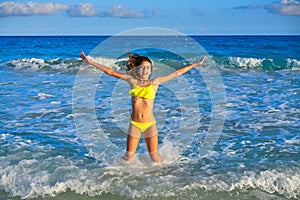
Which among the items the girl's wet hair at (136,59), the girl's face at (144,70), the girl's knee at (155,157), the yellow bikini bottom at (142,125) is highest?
the girl's wet hair at (136,59)

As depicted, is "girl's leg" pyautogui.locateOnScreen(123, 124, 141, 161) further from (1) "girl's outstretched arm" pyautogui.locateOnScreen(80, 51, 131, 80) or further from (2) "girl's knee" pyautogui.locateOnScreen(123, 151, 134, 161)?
(1) "girl's outstretched arm" pyautogui.locateOnScreen(80, 51, 131, 80)

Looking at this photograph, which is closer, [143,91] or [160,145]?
[143,91]

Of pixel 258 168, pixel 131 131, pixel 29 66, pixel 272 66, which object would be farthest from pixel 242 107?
pixel 29 66

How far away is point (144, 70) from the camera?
4.98 meters

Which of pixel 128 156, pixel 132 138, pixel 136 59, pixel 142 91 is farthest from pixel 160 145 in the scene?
pixel 136 59

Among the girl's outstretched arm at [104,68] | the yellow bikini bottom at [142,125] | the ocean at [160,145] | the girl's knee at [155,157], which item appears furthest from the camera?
the girl's knee at [155,157]

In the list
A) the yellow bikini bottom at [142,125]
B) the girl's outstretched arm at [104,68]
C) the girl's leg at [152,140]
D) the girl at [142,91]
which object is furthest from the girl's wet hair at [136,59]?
the girl's leg at [152,140]

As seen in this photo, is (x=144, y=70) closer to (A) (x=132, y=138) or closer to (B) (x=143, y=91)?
(B) (x=143, y=91)

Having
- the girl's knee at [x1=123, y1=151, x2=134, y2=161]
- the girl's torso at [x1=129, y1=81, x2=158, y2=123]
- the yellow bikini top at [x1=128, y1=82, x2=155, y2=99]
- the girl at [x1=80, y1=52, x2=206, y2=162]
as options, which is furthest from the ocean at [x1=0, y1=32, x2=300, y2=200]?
the yellow bikini top at [x1=128, y1=82, x2=155, y2=99]

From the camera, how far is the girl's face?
16.3 ft

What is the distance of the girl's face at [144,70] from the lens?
16.3ft

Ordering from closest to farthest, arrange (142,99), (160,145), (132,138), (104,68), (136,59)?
1. (104,68)
2. (136,59)
3. (142,99)
4. (132,138)
5. (160,145)

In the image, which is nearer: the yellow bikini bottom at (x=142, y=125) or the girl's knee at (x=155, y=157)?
the yellow bikini bottom at (x=142, y=125)

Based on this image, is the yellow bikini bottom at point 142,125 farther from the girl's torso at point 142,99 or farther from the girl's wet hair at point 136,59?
the girl's wet hair at point 136,59
